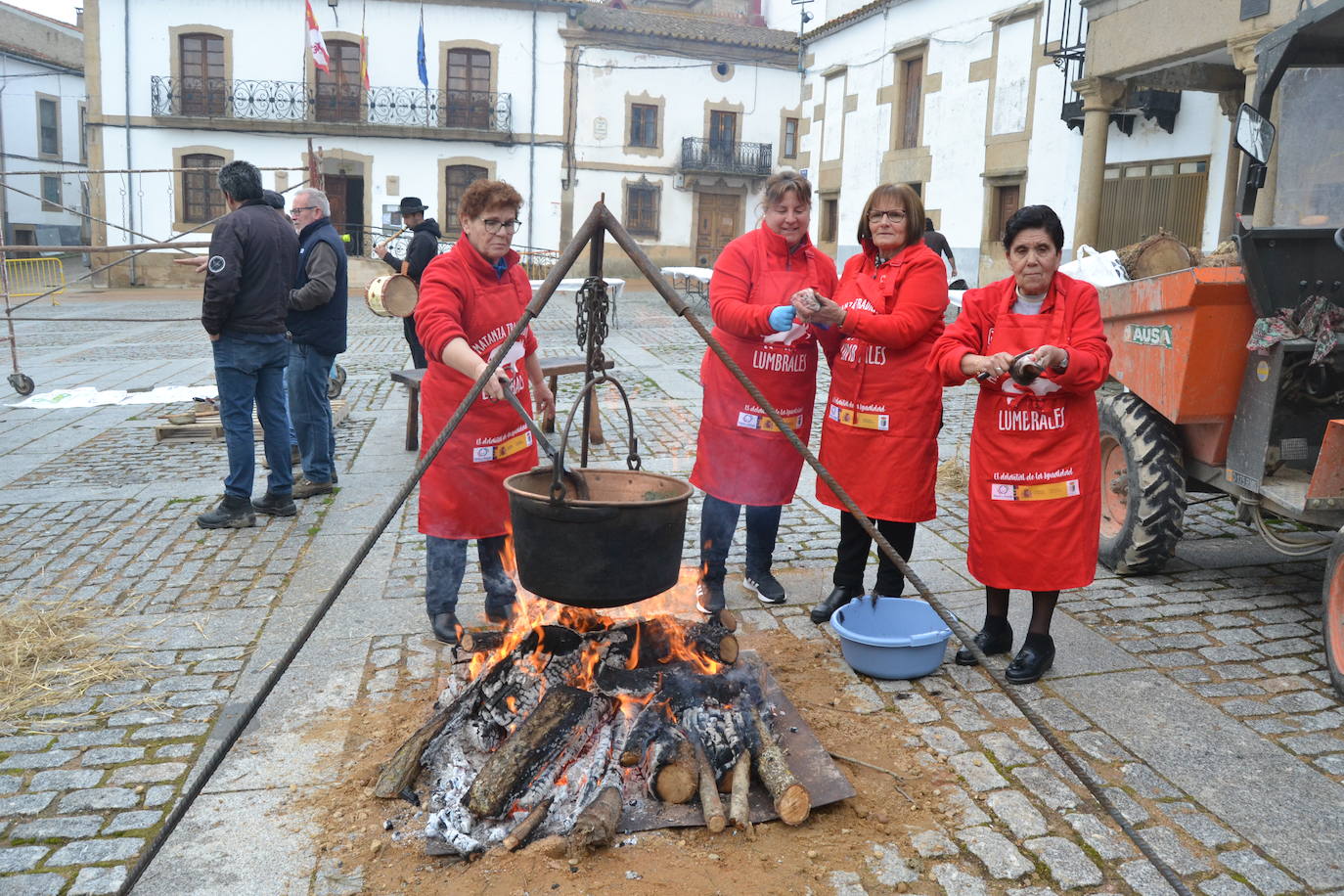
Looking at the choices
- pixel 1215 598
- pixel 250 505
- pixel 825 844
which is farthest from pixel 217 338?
pixel 1215 598

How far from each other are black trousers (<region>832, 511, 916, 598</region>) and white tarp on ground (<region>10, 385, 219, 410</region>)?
24.5 ft

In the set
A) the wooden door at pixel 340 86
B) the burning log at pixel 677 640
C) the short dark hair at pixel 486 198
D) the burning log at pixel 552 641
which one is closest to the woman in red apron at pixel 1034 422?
the burning log at pixel 677 640

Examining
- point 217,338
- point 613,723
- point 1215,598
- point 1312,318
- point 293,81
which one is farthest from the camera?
point 293,81

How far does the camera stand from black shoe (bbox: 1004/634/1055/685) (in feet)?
13.4

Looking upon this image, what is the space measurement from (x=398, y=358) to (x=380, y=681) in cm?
1050

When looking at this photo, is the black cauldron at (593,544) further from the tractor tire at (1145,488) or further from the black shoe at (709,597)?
the tractor tire at (1145,488)

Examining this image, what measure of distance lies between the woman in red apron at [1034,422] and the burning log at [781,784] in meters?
1.33

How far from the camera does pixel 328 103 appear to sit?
30109 millimetres

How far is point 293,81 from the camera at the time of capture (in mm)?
29656

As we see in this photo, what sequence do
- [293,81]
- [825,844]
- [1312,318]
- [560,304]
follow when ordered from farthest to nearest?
[293,81], [560,304], [1312,318], [825,844]

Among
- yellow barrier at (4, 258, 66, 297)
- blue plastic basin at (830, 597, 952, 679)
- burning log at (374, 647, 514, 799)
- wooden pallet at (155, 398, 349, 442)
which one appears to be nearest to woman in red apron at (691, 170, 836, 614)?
blue plastic basin at (830, 597, 952, 679)

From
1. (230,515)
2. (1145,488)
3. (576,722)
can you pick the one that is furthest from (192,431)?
(1145,488)

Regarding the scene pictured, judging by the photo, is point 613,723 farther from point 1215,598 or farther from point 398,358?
point 398,358

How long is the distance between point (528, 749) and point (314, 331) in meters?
4.37
